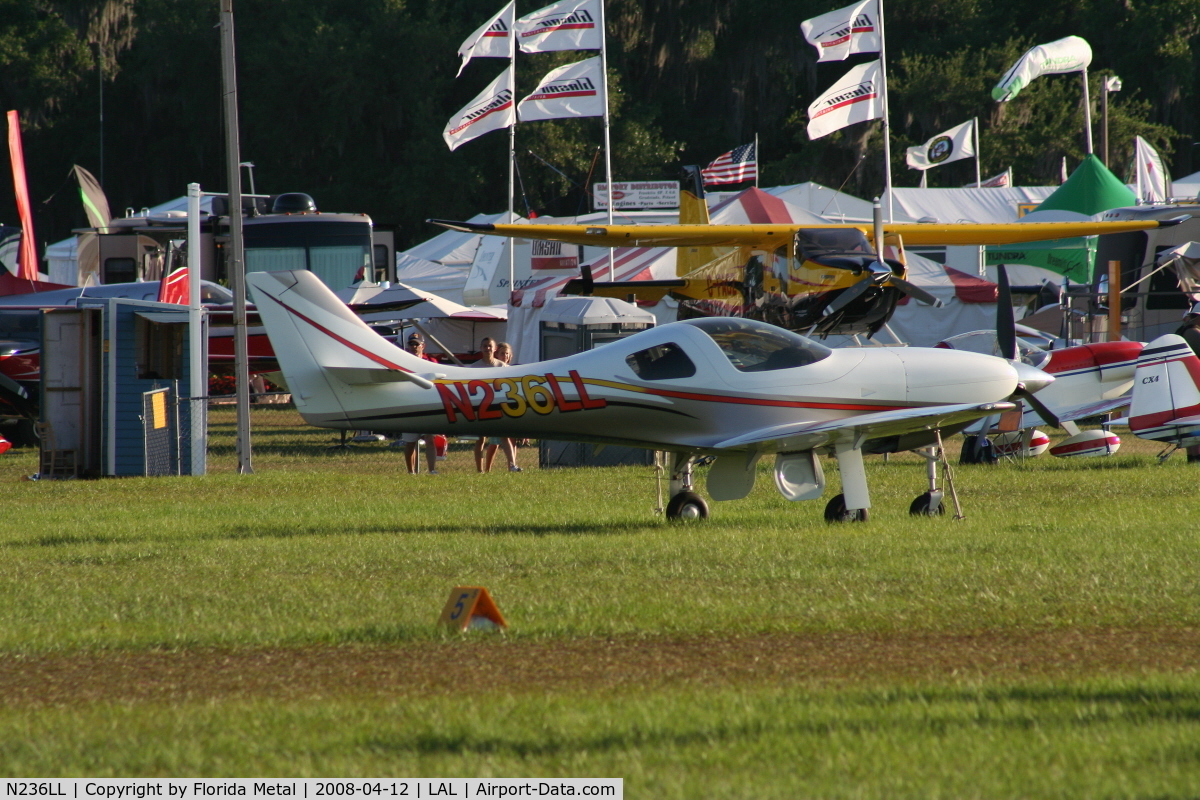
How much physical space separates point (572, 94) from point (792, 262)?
1056 centimetres

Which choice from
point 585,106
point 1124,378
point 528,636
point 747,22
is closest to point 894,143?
point 747,22

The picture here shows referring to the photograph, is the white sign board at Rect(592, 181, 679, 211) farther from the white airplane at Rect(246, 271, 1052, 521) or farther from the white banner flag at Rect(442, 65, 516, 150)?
the white airplane at Rect(246, 271, 1052, 521)

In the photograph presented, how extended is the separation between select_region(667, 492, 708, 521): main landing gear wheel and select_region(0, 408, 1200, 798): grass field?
0.94ft

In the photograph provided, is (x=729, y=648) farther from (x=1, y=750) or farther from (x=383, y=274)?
(x=383, y=274)

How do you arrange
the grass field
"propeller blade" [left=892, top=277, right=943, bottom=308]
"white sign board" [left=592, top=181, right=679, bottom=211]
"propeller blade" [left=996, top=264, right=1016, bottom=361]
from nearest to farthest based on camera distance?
1. the grass field
2. "propeller blade" [left=996, top=264, right=1016, bottom=361]
3. "propeller blade" [left=892, top=277, right=943, bottom=308]
4. "white sign board" [left=592, top=181, right=679, bottom=211]

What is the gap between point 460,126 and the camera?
2869cm

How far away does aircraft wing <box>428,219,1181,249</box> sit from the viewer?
780 inches

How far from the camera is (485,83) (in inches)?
2215

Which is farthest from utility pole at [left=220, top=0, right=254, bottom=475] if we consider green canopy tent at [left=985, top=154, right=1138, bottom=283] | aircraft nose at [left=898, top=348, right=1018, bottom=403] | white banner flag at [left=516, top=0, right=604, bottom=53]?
green canopy tent at [left=985, top=154, right=1138, bottom=283]

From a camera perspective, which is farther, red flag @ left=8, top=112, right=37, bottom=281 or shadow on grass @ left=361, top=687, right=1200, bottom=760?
red flag @ left=8, top=112, right=37, bottom=281

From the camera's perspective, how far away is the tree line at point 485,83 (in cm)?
5147

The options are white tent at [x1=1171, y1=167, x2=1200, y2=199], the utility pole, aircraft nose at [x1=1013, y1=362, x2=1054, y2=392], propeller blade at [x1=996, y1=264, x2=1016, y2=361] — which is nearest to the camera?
aircraft nose at [x1=1013, y1=362, x2=1054, y2=392]

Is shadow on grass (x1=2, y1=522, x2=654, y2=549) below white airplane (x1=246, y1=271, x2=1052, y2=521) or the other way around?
below

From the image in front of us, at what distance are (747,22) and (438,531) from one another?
48516 mm
